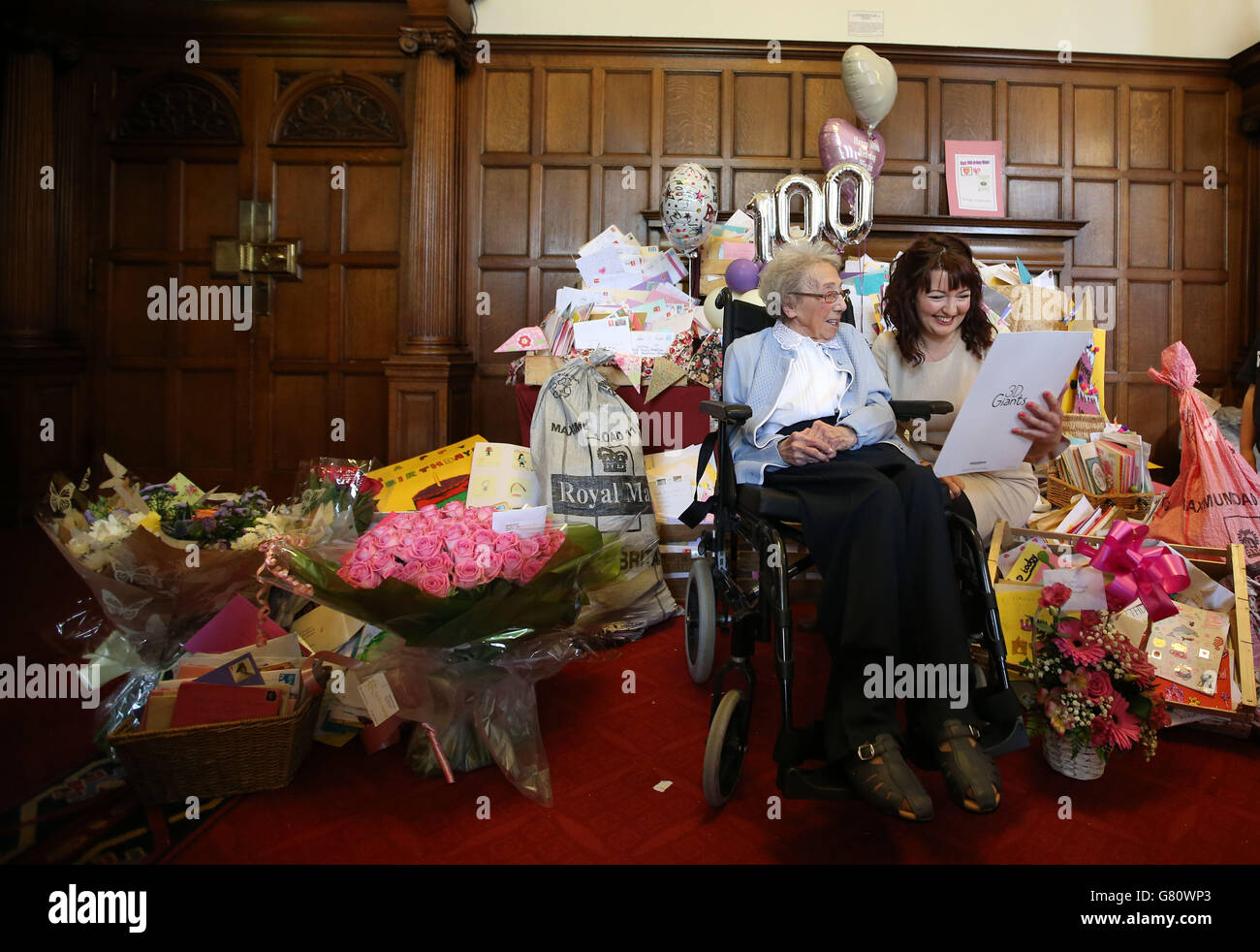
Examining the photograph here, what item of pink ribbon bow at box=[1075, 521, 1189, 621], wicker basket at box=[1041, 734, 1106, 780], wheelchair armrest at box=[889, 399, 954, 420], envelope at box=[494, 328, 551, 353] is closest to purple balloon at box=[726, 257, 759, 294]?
envelope at box=[494, 328, 551, 353]

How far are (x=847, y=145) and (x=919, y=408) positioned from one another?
8.52 feet

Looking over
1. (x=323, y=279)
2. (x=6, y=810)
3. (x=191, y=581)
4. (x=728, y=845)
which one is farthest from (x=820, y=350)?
(x=323, y=279)

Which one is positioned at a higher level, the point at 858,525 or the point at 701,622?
the point at 858,525

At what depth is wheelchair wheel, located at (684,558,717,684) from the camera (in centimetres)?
223

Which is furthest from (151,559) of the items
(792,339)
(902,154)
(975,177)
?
(975,177)

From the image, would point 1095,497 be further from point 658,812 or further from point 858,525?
point 658,812

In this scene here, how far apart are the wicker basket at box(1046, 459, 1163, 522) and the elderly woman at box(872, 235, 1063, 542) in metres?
0.92

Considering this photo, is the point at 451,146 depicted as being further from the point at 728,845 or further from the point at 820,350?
the point at 728,845

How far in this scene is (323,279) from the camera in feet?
15.4

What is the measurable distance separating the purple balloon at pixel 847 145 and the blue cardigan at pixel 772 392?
237cm

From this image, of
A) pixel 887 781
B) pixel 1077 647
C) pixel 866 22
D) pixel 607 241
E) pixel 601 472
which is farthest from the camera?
pixel 866 22

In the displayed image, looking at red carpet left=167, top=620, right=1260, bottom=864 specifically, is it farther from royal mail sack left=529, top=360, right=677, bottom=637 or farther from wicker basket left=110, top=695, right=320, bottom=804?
royal mail sack left=529, top=360, right=677, bottom=637

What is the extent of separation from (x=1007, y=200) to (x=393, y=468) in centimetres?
369

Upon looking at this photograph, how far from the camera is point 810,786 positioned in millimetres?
1478
